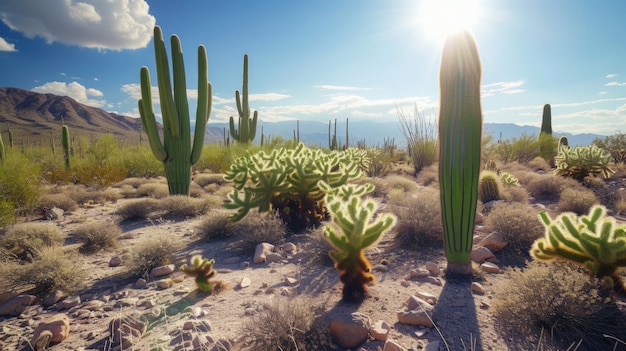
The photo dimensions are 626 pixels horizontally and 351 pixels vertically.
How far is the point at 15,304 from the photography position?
306 centimetres

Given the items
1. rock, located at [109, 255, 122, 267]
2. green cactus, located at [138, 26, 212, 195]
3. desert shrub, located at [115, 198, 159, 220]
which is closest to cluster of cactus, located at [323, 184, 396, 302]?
rock, located at [109, 255, 122, 267]

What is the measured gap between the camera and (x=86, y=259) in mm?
4418

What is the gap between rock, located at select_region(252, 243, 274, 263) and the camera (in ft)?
13.4

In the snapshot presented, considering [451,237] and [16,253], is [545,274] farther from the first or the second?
[16,253]

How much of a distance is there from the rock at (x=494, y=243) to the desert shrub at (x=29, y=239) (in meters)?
5.74

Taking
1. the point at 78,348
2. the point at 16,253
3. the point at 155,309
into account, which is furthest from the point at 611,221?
the point at 16,253

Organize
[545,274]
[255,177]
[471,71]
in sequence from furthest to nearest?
[255,177]
[471,71]
[545,274]

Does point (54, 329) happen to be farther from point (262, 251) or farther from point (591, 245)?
point (591, 245)

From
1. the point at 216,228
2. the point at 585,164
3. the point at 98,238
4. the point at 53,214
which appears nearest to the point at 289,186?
the point at 216,228

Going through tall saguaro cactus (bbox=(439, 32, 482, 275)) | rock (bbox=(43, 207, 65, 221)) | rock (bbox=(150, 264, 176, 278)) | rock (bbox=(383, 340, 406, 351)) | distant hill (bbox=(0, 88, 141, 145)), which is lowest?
rock (bbox=(43, 207, 65, 221))

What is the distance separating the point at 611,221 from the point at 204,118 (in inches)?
344

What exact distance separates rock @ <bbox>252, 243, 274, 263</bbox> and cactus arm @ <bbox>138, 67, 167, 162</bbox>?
198 inches

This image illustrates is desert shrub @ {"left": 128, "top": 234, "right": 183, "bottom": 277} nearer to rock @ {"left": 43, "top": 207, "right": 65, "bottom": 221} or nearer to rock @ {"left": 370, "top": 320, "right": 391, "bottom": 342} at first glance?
rock @ {"left": 370, "top": 320, "right": 391, "bottom": 342}

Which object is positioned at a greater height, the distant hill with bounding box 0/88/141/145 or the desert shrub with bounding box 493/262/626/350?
the distant hill with bounding box 0/88/141/145
